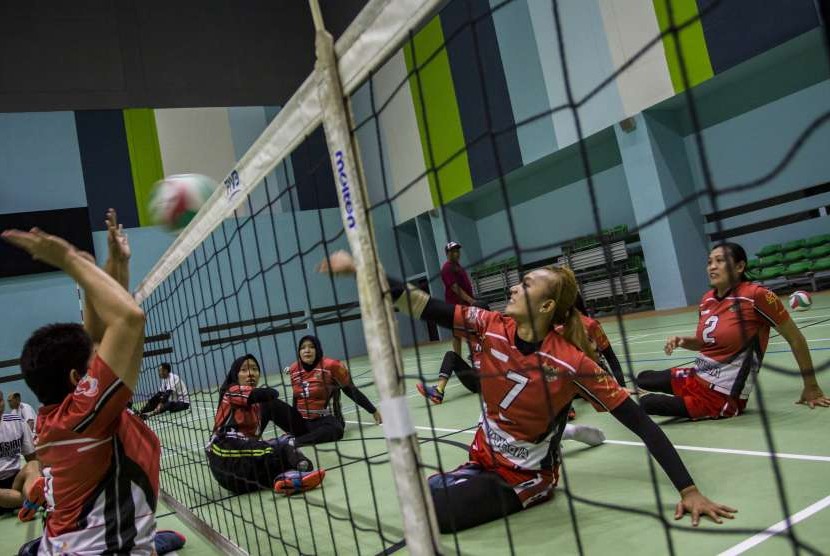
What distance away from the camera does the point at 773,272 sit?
8.96 metres

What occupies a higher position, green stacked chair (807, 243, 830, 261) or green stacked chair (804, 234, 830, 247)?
green stacked chair (804, 234, 830, 247)

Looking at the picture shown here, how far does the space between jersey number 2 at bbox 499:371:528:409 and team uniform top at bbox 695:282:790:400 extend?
1.27 m

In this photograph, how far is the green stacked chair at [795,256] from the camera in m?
8.92

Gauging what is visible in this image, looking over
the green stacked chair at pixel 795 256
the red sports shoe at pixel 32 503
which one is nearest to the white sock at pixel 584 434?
the red sports shoe at pixel 32 503

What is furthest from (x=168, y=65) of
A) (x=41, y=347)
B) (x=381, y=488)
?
(x=41, y=347)

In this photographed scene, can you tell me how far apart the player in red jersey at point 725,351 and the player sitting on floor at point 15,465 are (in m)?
4.14

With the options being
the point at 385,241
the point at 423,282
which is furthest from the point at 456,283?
the point at 385,241

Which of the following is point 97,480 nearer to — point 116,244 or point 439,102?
point 116,244

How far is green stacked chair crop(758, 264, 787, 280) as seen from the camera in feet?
29.2

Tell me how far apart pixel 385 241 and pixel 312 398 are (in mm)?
11371

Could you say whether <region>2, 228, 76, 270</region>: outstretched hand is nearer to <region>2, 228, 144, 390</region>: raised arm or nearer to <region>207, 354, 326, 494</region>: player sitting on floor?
<region>2, 228, 144, 390</region>: raised arm

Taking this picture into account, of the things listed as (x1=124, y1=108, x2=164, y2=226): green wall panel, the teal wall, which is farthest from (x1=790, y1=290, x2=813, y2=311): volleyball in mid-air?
(x1=124, y1=108, x2=164, y2=226): green wall panel

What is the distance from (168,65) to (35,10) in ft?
4.07

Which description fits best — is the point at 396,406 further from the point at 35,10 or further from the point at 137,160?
the point at 137,160
